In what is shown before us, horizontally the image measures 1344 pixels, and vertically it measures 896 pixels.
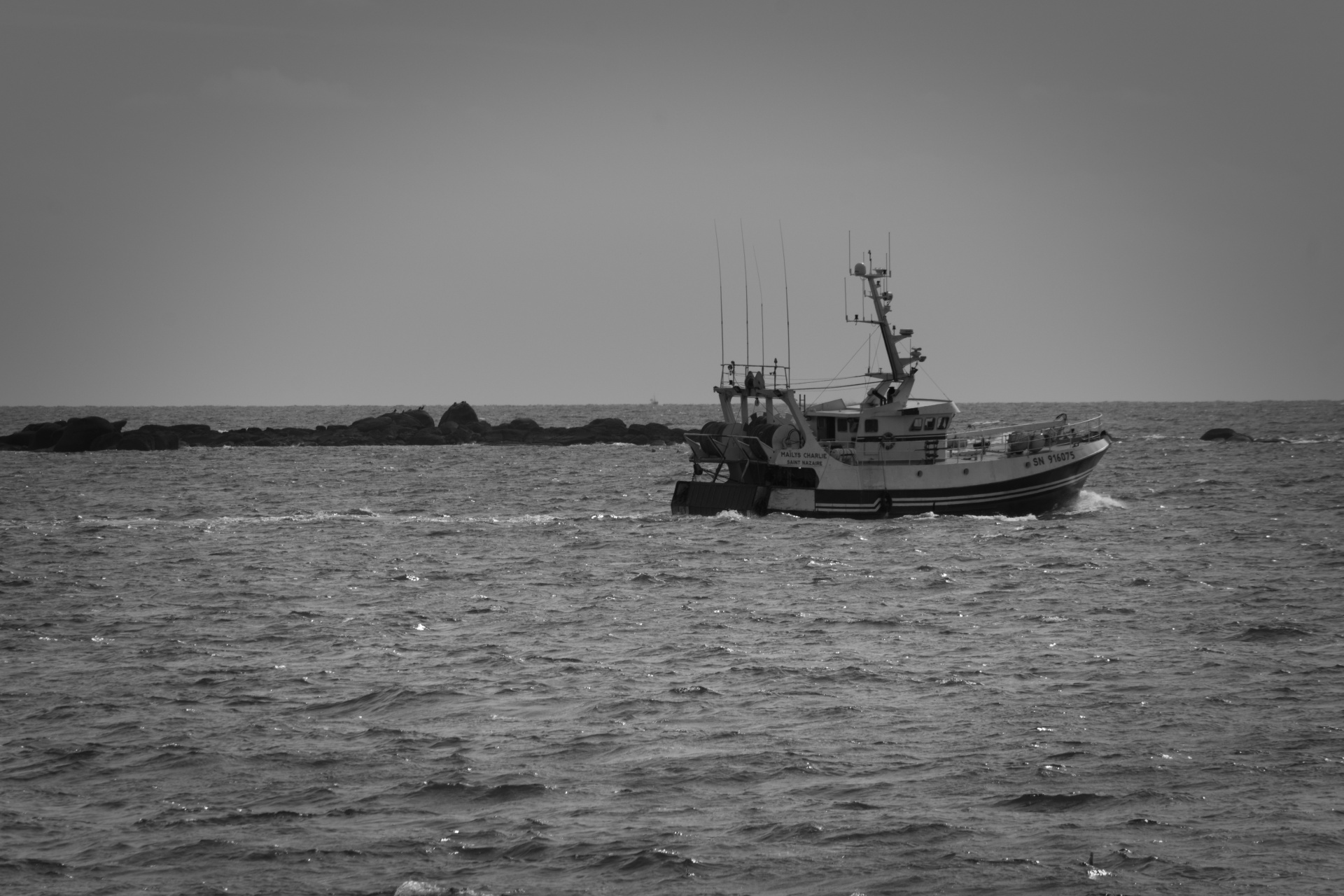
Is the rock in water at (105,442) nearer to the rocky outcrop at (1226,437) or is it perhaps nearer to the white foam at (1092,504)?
the white foam at (1092,504)

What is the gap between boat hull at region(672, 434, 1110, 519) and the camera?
46.9 m

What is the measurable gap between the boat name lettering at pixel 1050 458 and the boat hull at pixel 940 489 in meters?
0.02

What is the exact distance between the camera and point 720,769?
17547mm

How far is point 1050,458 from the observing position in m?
47.7

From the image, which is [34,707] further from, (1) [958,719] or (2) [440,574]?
(2) [440,574]

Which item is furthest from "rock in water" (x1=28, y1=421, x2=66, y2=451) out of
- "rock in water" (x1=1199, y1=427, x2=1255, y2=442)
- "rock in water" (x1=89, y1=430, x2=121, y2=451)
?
"rock in water" (x1=1199, y1=427, x2=1255, y2=442)

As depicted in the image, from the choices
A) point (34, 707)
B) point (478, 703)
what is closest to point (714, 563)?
point (478, 703)

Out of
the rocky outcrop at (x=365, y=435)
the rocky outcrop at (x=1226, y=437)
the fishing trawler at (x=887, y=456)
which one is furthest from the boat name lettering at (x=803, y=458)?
the rocky outcrop at (x=1226, y=437)

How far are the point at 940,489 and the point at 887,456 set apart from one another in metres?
1.96

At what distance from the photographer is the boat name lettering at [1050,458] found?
47.6 metres

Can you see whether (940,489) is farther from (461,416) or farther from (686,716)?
(461,416)

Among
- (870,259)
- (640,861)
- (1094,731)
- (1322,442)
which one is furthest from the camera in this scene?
(1322,442)

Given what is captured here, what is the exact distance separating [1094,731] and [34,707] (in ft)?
47.7

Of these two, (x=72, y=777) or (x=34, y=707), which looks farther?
(x=34, y=707)
